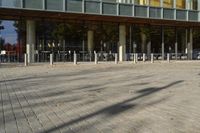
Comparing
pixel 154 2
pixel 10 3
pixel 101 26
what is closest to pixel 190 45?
pixel 154 2

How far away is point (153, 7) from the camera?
4591 cm

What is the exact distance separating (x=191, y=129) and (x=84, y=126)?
6.57ft

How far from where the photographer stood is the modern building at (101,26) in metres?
40.0

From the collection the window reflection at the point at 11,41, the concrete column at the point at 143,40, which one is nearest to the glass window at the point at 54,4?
the window reflection at the point at 11,41

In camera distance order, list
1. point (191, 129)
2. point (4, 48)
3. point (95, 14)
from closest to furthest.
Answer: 1. point (191, 129)
2. point (95, 14)
3. point (4, 48)

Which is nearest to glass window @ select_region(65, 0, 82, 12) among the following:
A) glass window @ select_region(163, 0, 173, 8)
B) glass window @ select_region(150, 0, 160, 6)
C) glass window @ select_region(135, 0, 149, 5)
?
glass window @ select_region(135, 0, 149, 5)

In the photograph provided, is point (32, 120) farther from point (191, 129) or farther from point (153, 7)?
point (153, 7)

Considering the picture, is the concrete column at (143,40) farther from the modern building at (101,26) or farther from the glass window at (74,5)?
the glass window at (74,5)

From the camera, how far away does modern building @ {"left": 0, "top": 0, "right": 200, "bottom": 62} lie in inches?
1576

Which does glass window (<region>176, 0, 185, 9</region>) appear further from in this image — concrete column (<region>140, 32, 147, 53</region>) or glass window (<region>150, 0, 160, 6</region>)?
concrete column (<region>140, 32, 147, 53</region>)

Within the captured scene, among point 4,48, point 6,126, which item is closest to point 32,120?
point 6,126

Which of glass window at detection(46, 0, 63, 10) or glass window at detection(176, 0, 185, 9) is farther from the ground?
glass window at detection(176, 0, 185, 9)

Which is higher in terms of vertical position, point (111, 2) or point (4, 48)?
point (111, 2)

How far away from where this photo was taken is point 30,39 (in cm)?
4072
